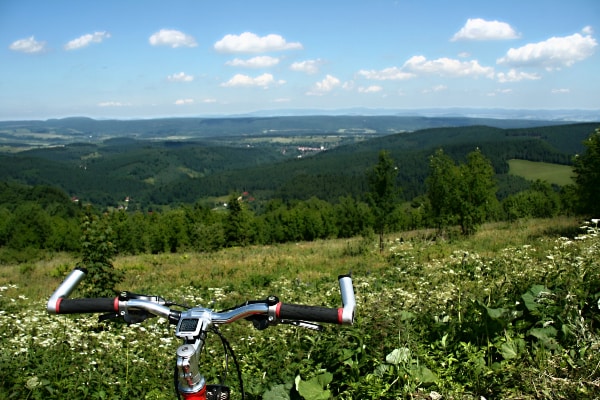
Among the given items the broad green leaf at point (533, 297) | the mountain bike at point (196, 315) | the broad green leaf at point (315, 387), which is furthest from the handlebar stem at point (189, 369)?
the broad green leaf at point (533, 297)

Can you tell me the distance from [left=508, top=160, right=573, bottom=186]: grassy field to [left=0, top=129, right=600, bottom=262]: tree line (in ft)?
190

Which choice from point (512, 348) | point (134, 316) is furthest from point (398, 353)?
point (134, 316)

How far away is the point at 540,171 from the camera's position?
135 metres

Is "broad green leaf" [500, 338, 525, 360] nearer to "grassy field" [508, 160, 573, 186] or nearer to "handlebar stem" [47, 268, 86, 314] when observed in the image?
"handlebar stem" [47, 268, 86, 314]

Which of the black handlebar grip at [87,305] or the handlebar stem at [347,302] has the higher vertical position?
the handlebar stem at [347,302]

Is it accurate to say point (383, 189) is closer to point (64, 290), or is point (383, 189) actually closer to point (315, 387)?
point (315, 387)

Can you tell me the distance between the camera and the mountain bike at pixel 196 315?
5.94ft

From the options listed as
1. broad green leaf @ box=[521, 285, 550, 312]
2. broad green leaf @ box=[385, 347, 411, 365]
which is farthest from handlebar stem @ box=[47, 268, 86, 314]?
broad green leaf @ box=[521, 285, 550, 312]

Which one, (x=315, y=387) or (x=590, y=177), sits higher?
(x=590, y=177)

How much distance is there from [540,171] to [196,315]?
15638 centimetres

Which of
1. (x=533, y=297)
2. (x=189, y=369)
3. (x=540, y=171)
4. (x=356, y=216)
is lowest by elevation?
(x=356, y=216)

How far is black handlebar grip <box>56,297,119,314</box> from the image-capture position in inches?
86.0

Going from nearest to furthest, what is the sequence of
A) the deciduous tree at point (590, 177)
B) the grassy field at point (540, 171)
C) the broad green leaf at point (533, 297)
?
the broad green leaf at point (533, 297) → the deciduous tree at point (590, 177) → the grassy field at point (540, 171)

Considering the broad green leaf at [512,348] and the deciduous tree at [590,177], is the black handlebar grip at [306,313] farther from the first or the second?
the deciduous tree at [590,177]
